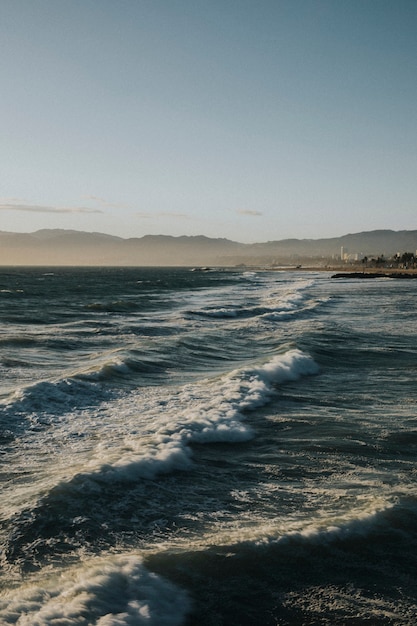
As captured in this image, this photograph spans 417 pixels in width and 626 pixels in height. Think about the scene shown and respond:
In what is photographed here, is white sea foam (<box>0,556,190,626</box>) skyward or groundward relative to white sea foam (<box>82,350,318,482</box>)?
groundward

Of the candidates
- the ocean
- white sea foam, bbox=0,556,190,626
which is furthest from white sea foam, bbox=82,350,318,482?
white sea foam, bbox=0,556,190,626

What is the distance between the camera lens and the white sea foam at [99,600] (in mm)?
4422

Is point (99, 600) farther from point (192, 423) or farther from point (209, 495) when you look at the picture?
point (192, 423)

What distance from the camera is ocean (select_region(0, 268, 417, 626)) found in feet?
15.4

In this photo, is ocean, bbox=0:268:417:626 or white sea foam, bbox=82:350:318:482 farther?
white sea foam, bbox=82:350:318:482

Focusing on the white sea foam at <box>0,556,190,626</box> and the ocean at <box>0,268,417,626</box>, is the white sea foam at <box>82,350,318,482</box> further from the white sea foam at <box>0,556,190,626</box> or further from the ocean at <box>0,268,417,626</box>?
the white sea foam at <box>0,556,190,626</box>

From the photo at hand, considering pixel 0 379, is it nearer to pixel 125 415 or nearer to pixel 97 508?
pixel 125 415

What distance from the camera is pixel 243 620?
4.44m

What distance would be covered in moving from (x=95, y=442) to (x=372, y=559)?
17.8ft

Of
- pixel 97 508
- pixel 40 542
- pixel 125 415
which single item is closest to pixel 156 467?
pixel 97 508

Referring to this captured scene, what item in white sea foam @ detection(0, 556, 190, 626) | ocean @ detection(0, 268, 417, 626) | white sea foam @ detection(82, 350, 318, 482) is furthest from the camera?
white sea foam @ detection(82, 350, 318, 482)

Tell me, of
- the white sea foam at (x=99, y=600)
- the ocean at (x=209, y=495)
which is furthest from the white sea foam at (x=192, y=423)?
the white sea foam at (x=99, y=600)

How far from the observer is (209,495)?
698cm

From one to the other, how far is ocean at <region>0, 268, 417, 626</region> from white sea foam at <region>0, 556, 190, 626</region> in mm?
16
